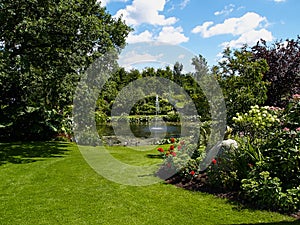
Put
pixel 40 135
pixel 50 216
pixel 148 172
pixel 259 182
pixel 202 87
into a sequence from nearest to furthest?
pixel 50 216 < pixel 259 182 < pixel 148 172 < pixel 202 87 < pixel 40 135

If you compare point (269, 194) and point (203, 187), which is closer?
point (269, 194)

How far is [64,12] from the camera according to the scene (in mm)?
9320

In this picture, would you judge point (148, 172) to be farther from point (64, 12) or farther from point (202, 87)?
point (64, 12)

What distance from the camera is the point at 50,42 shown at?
1019cm

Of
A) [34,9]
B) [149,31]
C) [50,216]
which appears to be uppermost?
[34,9]

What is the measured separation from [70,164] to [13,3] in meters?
5.72

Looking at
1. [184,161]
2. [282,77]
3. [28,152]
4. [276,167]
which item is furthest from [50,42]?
[282,77]

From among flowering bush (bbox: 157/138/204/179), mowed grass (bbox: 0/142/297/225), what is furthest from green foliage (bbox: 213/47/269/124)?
mowed grass (bbox: 0/142/297/225)

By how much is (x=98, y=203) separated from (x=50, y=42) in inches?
285

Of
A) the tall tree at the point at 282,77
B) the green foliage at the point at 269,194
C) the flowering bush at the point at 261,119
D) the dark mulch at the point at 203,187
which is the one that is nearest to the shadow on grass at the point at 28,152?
the dark mulch at the point at 203,187

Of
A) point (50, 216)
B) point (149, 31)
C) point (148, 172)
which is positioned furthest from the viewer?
point (149, 31)

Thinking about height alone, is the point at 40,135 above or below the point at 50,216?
above

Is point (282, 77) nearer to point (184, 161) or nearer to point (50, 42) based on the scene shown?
point (184, 161)

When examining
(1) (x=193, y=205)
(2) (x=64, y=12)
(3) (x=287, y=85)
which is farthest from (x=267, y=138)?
(2) (x=64, y=12)
